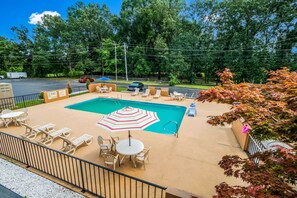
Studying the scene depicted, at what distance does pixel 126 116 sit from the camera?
482cm

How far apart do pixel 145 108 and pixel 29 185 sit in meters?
9.61

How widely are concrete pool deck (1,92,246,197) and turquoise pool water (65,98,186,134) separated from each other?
50.5 inches

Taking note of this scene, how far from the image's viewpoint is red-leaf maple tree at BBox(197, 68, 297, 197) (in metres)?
1.82

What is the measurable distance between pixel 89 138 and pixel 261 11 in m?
31.4

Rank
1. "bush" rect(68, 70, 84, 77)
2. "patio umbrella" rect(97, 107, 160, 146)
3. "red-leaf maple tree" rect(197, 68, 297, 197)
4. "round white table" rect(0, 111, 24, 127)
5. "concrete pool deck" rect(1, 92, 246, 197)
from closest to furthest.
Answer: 1. "red-leaf maple tree" rect(197, 68, 297, 197)
2. "concrete pool deck" rect(1, 92, 246, 197)
3. "patio umbrella" rect(97, 107, 160, 146)
4. "round white table" rect(0, 111, 24, 127)
5. "bush" rect(68, 70, 84, 77)

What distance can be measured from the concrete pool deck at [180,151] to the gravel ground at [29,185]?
4.70ft

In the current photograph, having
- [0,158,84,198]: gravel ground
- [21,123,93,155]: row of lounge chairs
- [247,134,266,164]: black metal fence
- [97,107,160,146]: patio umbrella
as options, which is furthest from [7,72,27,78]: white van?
[247,134,266,164]: black metal fence

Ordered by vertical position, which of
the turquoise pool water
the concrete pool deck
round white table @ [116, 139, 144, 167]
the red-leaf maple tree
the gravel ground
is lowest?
the turquoise pool water

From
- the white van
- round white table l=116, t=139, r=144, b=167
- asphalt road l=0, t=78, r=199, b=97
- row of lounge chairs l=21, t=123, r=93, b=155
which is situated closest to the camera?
round white table l=116, t=139, r=144, b=167

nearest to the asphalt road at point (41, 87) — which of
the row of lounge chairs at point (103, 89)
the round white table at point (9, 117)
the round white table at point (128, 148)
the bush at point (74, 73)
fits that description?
the row of lounge chairs at point (103, 89)

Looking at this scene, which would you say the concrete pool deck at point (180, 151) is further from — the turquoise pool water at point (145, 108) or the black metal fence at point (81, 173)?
the turquoise pool water at point (145, 108)

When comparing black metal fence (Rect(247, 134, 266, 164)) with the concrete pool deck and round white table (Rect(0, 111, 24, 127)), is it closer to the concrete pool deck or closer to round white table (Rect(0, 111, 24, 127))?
the concrete pool deck

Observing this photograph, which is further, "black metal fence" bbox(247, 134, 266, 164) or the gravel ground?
"black metal fence" bbox(247, 134, 266, 164)

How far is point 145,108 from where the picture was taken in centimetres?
1299
